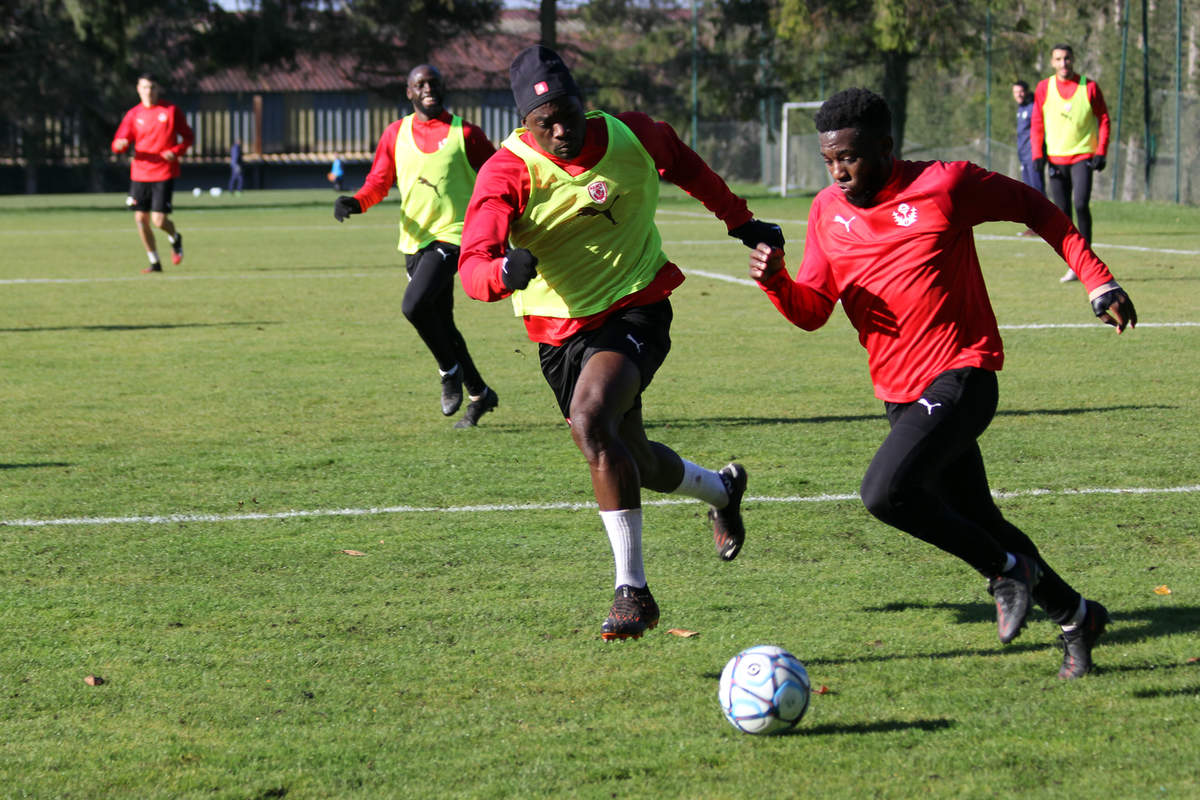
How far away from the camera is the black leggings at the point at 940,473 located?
453cm

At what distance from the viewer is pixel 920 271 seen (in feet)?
15.5

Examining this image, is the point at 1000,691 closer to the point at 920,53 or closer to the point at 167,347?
the point at 167,347

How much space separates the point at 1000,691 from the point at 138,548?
→ 3.47 metres

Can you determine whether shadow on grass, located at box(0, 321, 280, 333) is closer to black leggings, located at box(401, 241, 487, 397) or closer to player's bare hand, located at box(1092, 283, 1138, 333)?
black leggings, located at box(401, 241, 487, 397)

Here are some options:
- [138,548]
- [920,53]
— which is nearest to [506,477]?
[138,548]

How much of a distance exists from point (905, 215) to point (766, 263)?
46cm

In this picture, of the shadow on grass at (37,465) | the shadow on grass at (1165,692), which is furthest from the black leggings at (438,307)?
the shadow on grass at (1165,692)

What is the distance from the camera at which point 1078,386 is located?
9.88 metres

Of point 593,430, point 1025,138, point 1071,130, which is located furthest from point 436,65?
point 593,430

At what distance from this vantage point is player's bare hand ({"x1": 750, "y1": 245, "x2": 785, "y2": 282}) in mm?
4684

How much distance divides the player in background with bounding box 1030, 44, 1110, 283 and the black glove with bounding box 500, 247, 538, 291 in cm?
1221

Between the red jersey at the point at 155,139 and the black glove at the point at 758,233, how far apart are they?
14.6 metres

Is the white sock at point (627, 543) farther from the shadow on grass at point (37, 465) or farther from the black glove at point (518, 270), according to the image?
the shadow on grass at point (37, 465)

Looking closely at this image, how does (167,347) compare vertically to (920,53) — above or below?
below
